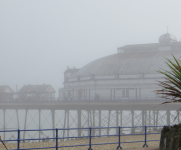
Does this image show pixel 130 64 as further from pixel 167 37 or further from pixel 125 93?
pixel 167 37

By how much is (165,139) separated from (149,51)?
5890 centimetres

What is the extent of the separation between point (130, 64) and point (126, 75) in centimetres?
348

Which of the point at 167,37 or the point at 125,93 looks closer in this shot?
the point at 125,93

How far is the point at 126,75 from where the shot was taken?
57906 millimetres

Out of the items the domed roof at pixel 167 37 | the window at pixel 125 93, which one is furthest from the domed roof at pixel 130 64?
the domed roof at pixel 167 37

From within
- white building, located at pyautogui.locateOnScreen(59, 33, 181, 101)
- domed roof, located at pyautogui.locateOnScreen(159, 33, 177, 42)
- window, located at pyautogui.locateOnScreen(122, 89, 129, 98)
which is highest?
domed roof, located at pyautogui.locateOnScreen(159, 33, 177, 42)

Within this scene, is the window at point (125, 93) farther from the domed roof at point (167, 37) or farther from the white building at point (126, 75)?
the domed roof at point (167, 37)

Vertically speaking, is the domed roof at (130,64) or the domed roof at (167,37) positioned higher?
the domed roof at (167,37)

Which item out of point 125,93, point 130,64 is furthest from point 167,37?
point 125,93

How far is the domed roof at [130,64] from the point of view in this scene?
190 feet

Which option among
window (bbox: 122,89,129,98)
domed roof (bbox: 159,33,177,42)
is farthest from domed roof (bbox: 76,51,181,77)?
domed roof (bbox: 159,33,177,42)

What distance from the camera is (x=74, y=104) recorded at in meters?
45.3

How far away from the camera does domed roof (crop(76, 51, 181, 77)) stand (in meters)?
57.9

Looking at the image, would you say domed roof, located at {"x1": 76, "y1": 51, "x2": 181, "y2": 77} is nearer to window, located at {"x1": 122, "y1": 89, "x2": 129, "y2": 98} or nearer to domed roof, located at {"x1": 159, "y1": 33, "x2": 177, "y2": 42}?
window, located at {"x1": 122, "y1": 89, "x2": 129, "y2": 98}
